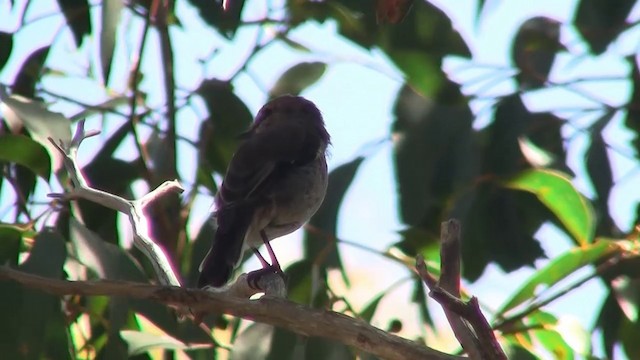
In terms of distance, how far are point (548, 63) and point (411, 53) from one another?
1.83ft

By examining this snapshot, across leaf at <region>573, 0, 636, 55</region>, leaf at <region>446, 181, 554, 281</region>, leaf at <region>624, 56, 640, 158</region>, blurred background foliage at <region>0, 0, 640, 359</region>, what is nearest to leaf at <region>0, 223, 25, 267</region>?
blurred background foliage at <region>0, 0, 640, 359</region>

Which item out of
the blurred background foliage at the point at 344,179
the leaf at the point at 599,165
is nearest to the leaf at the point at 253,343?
the blurred background foliage at the point at 344,179

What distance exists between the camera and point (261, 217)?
144 inches

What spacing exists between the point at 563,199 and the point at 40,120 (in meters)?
1.70

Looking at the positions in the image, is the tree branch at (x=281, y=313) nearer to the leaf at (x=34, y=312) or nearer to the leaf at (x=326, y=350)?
the leaf at (x=34, y=312)

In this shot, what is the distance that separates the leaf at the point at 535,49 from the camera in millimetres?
4309

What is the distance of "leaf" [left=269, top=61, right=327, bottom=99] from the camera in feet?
14.5

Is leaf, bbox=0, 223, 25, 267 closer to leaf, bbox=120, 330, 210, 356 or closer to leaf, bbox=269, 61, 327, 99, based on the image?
leaf, bbox=120, 330, 210, 356

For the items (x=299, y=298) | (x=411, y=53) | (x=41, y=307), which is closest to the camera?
(x=41, y=307)

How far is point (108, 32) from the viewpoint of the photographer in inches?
140

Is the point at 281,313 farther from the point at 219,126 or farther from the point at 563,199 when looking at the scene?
the point at 219,126

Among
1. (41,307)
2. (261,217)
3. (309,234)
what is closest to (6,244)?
(41,307)

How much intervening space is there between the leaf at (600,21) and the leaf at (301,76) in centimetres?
97

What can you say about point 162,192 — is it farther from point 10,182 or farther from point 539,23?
point 539,23
